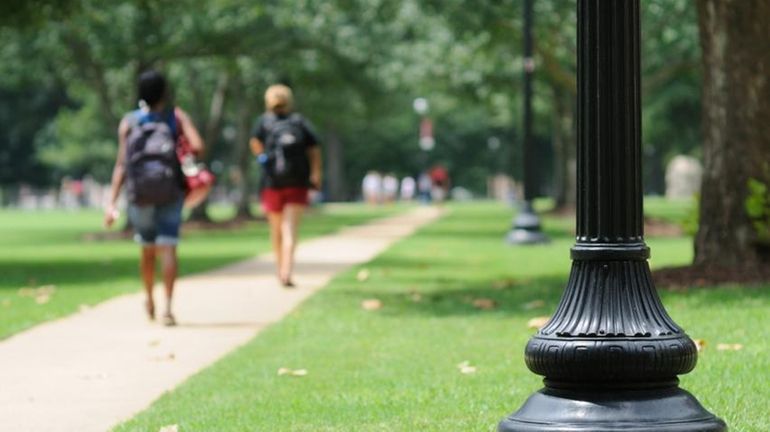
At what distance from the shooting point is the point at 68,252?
2586 centimetres

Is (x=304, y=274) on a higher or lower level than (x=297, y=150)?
lower

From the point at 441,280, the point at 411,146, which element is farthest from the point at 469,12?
the point at 411,146

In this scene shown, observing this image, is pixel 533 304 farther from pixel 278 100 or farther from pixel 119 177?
pixel 278 100

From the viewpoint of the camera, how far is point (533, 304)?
12695mm

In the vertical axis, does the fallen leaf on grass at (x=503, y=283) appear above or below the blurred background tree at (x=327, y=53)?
below

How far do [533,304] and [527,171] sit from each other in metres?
12.8

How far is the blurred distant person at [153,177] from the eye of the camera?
1195 centimetres

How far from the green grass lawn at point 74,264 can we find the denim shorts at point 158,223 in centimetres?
106

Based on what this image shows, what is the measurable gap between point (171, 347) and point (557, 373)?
5347 millimetres

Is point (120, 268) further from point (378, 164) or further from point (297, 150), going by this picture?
point (378, 164)

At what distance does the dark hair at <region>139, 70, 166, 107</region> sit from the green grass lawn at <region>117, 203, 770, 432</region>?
1925mm

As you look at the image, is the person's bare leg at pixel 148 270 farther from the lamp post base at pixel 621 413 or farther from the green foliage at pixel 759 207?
the lamp post base at pixel 621 413

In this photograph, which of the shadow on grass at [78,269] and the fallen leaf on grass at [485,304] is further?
the shadow on grass at [78,269]

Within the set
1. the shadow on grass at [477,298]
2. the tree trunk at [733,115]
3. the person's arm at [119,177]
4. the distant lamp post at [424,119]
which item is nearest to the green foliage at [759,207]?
the tree trunk at [733,115]
